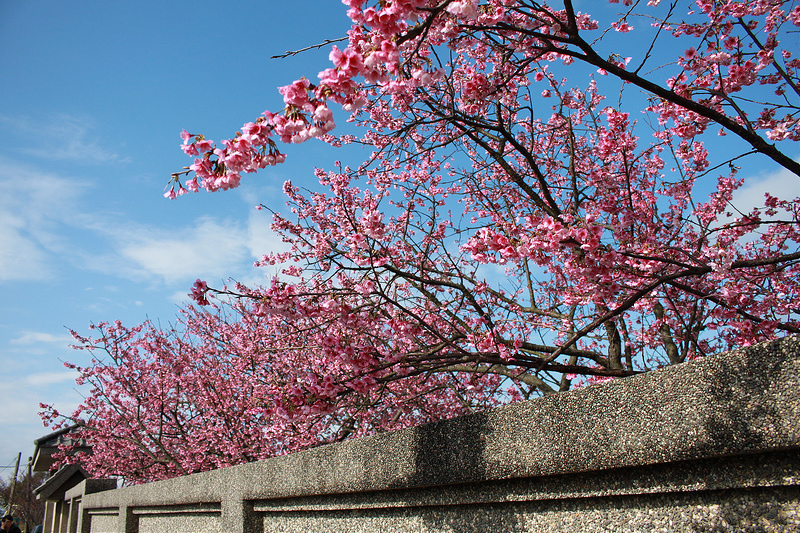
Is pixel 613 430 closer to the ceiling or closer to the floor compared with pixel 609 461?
closer to the ceiling

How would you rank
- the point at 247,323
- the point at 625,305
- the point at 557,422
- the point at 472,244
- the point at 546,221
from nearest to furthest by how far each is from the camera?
the point at 557,422
the point at 625,305
the point at 546,221
the point at 472,244
the point at 247,323

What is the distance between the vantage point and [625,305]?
3.08 metres

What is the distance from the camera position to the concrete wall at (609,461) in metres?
1.74

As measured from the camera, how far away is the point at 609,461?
2090 millimetres

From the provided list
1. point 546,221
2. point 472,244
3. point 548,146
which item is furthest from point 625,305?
point 548,146

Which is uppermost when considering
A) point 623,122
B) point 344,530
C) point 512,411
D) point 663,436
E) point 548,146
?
point 548,146

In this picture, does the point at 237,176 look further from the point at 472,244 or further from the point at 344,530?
the point at 344,530

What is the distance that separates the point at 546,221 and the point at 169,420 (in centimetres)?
1093

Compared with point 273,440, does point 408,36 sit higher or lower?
higher

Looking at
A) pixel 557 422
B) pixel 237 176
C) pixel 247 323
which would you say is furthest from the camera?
pixel 247 323

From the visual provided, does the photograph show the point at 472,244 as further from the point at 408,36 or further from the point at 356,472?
the point at 356,472

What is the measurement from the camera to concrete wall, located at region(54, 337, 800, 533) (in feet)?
5.72

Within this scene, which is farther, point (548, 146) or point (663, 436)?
point (548, 146)

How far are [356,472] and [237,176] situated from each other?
198 cm
